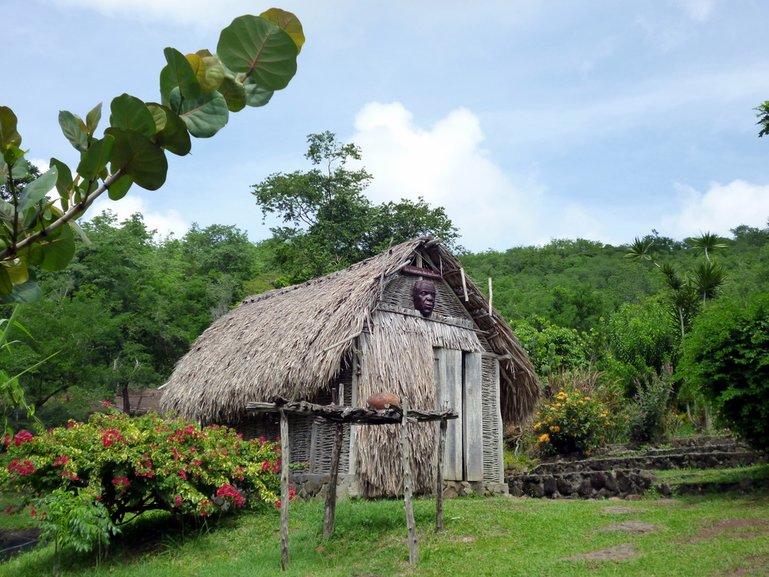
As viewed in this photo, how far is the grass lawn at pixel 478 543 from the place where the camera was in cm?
680

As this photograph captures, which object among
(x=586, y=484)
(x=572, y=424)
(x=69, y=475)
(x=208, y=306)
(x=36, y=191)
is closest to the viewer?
(x=36, y=191)

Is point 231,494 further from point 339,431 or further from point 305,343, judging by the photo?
point 305,343

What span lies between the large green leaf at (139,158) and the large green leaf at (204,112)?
0.06 meters

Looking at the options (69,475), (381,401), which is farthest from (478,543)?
(69,475)

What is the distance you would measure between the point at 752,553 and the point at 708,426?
1017cm

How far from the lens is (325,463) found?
441 inches

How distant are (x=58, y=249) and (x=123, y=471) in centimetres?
885

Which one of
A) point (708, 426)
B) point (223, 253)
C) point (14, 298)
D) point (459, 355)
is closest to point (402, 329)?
point (459, 355)

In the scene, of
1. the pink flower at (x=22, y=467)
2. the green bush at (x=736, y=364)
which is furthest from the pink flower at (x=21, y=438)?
the green bush at (x=736, y=364)

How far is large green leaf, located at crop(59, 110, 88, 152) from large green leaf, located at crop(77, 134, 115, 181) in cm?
8

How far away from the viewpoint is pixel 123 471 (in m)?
9.27

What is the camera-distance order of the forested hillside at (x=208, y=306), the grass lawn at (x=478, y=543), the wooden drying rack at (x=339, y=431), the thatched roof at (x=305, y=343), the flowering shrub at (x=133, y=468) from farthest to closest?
the forested hillside at (x=208, y=306) < the thatched roof at (x=305, y=343) < the flowering shrub at (x=133, y=468) < the wooden drying rack at (x=339, y=431) < the grass lawn at (x=478, y=543)

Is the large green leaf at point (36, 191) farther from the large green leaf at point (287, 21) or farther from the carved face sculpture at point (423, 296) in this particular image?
the carved face sculpture at point (423, 296)

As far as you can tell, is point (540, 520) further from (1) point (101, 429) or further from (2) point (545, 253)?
(2) point (545, 253)
